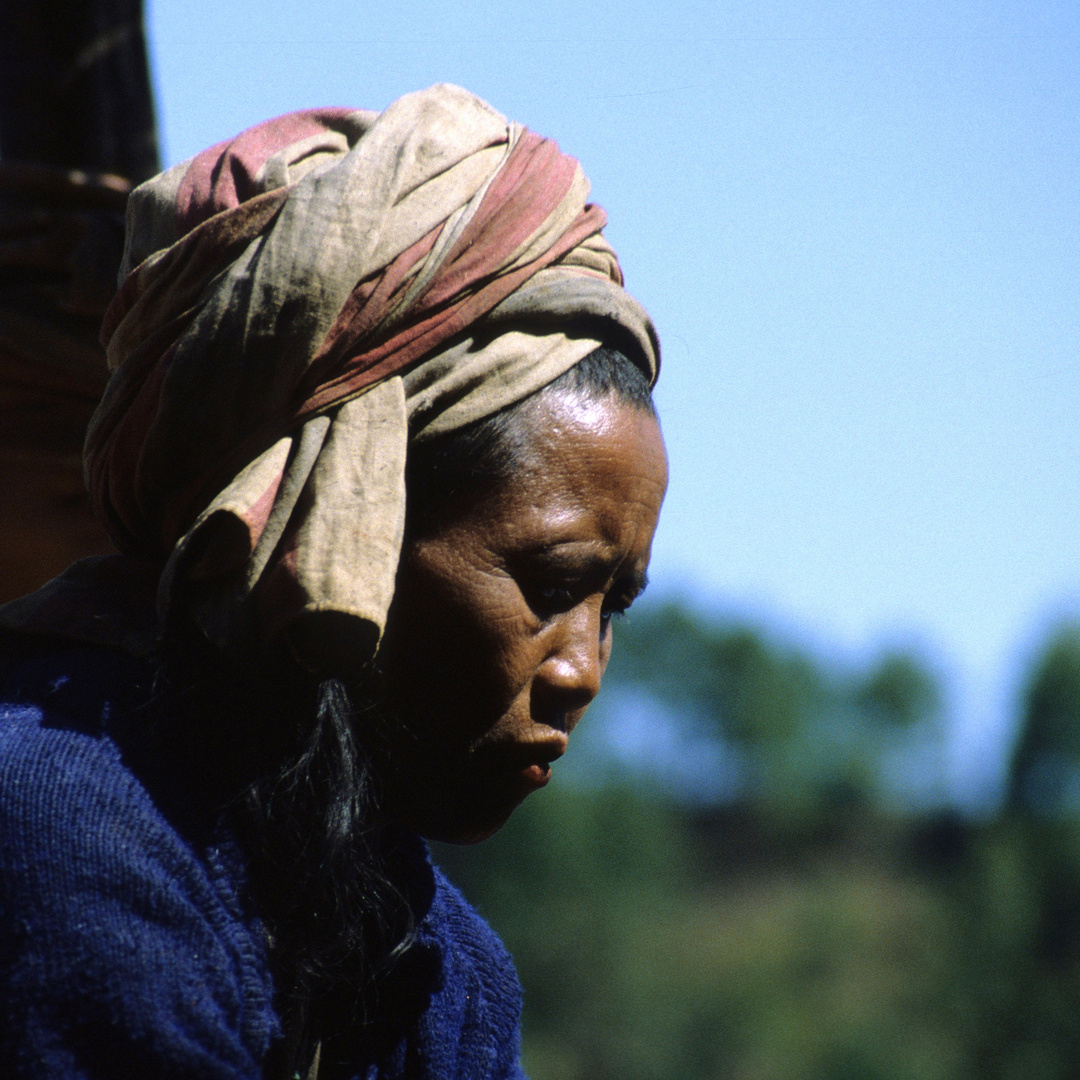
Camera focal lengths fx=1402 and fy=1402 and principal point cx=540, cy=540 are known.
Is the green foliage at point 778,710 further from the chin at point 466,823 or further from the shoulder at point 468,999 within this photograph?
the chin at point 466,823

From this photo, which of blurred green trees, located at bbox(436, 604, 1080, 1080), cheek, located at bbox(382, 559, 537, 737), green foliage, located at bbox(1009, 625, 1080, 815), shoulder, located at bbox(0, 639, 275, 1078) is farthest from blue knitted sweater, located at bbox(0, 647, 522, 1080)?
green foliage, located at bbox(1009, 625, 1080, 815)

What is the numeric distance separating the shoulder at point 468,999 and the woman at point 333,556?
0.01 metres

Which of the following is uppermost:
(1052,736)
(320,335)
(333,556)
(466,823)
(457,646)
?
(320,335)

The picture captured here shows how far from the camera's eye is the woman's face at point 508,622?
1.64 m

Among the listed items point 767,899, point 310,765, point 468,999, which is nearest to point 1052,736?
point 767,899

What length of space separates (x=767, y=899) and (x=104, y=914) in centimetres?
5884

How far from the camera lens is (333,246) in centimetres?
158

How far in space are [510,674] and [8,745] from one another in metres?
0.55

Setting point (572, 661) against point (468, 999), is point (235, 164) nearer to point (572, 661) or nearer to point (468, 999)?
point (572, 661)

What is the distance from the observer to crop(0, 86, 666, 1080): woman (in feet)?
4.93

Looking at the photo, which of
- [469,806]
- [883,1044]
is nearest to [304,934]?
[469,806]

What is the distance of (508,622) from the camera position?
5.36 feet

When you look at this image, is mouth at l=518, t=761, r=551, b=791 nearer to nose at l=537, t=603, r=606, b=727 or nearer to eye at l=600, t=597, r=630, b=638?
nose at l=537, t=603, r=606, b=727

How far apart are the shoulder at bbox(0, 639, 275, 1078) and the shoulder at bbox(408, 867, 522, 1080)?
34cm
